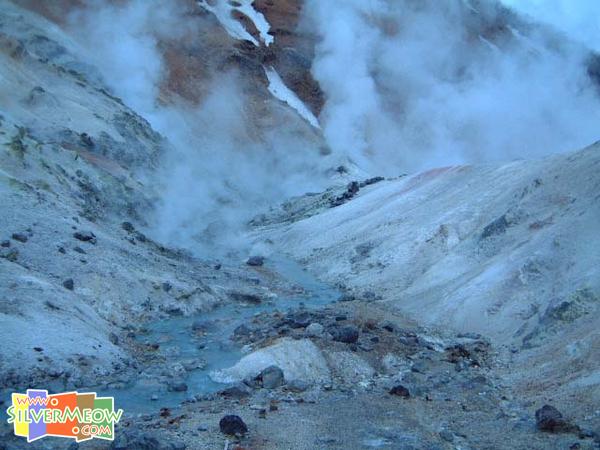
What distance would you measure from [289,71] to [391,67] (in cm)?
704

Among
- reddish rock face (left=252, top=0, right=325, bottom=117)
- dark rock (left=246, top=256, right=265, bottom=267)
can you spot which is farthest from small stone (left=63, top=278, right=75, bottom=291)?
reddish rock face (left=252, top=0, right=325, bottom=117)

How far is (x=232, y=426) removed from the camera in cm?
787

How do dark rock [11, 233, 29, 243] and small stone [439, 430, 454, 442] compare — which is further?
dark rock [11, 233, 29, 243]

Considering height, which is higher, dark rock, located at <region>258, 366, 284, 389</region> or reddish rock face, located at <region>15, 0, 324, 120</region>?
reddish rock face, located at <region>15, 0, 324, 120</region>

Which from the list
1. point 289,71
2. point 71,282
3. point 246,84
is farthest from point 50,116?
point 289,71

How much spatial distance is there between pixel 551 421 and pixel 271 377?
367cm

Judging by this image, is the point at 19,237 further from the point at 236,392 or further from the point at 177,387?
the point at 236,392

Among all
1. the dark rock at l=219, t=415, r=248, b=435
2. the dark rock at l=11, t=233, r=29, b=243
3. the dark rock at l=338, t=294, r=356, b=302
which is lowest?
the dark rock at l=219, t=415, r=248, b=435

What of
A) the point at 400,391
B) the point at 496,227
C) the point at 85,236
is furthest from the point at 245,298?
the point at 400,391

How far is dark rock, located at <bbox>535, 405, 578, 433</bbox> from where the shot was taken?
7.89 meters

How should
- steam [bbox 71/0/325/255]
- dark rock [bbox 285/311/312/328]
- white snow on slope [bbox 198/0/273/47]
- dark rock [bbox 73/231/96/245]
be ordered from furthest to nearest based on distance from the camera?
white snow on slope [bbox 198/0/273/47] → steam [bbox 71/0/325/255] → dark rock [bbox 73/231/96/245] → dark rock [bbox 285/311/312/328]

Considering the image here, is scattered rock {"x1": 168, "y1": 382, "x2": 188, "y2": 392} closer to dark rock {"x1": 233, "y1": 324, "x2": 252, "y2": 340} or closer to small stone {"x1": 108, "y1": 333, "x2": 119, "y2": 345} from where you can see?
small stone {"x1": 108, "y1": 333, "x2": 119, "y2": 345}

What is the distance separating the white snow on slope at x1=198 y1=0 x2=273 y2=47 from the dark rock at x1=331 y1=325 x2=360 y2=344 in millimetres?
41839

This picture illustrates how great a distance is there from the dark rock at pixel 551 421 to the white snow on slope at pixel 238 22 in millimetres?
45685
